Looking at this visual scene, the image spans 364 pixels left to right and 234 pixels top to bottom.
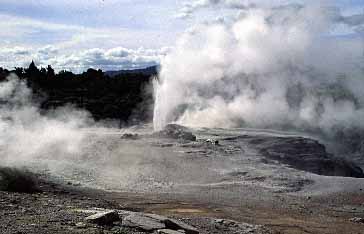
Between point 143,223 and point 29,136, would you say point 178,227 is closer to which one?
point 143,223

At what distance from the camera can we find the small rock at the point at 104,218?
8391 millimetres

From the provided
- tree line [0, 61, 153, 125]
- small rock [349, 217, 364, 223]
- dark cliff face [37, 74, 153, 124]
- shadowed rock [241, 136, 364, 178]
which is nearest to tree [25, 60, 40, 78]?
tree line [0, 61, 153, 125]

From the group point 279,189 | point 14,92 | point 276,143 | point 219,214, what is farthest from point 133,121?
point 219,214

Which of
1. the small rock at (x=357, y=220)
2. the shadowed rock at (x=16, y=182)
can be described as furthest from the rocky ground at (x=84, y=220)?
the small rock at (x=357, y=220)

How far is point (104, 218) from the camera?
27.7ft

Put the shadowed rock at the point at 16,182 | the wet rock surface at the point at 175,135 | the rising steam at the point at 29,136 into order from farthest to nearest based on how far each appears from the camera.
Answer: the wet rock surface at the point at 175,135 → the rising steam at the point at 29,136 → the shadowed rock at the point at 16,182

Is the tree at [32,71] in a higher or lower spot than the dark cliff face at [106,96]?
higher

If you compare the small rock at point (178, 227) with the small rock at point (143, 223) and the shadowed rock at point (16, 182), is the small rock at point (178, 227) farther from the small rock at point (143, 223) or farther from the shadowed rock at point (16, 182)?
the shadowed rock at point (16, 182)

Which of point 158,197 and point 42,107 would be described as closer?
point 158,197

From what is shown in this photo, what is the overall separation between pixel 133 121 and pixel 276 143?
14.0m

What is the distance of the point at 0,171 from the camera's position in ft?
43.1

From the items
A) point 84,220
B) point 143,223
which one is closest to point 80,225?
point 84,220

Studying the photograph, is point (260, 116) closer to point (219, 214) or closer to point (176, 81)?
point (176, 81)

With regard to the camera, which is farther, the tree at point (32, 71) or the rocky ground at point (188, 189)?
the tree at point (32, 71)
